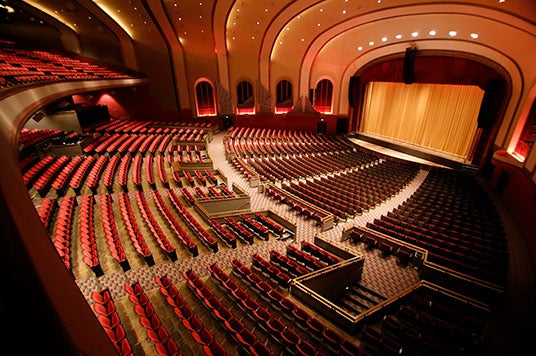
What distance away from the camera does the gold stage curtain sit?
1193 cm

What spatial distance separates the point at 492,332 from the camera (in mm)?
4270

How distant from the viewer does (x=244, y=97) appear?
16.9 meters

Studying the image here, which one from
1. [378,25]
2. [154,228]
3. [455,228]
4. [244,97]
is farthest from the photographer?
[244,97]

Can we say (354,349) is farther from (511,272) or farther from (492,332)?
(511,272)

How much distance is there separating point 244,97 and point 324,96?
5.36 metres

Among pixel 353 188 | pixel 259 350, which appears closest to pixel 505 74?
pixel 353 188

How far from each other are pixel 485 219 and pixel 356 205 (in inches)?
137

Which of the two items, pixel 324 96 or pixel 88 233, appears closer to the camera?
pixel 88 233

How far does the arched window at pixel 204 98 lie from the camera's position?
638 inches

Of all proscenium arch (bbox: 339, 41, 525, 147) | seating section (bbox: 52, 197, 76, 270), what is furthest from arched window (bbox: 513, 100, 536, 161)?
seating section (bbox: 52, 197, 76, 270)

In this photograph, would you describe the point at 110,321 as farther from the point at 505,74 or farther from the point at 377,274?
the point at 505,74

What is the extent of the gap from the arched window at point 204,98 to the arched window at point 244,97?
5.49 ft

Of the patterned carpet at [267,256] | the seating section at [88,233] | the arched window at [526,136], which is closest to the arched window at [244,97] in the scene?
the patterned carpet at [267,256]

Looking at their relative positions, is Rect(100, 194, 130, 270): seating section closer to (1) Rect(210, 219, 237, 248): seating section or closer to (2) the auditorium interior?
(2) the auditorium interior
